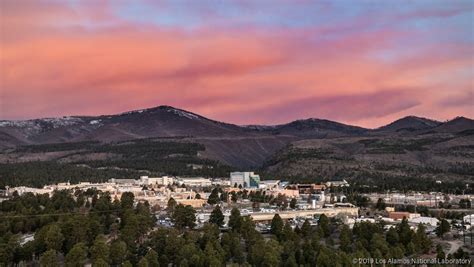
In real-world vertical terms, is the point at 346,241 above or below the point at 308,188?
below

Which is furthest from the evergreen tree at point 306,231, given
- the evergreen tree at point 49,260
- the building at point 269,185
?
the building at point 269,185

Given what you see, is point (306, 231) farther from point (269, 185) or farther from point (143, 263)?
point (269, 185)

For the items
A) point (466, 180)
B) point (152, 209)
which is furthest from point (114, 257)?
point (466, 180)

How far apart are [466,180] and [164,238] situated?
107m

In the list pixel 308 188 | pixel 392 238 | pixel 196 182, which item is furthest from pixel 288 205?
pixel 196 182

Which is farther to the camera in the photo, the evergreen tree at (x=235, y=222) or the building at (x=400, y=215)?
the building at (x=400, y=215)

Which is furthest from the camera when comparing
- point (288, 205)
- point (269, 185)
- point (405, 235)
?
point (269, 185)

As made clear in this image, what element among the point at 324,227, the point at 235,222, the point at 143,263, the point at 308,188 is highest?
the point at 308,188

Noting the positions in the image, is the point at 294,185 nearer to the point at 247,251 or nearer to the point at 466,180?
the point at 466,180

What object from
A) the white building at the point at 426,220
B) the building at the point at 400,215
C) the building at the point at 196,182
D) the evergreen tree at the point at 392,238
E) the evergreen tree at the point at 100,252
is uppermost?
the building at the point at 196,182

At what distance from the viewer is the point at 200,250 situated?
193 ft

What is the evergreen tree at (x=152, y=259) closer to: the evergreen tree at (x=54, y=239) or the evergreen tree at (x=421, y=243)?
the evergreen tree at (x=54, y=239)

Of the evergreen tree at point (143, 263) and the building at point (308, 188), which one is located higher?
the building at point (308, 188)

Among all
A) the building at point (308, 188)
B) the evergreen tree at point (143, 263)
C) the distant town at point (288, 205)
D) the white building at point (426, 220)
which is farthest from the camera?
the building at point (308, 188)
